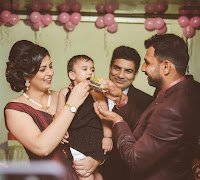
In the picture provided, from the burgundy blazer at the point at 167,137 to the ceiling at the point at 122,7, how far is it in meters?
2.14

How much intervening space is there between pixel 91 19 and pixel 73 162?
8.00 feet

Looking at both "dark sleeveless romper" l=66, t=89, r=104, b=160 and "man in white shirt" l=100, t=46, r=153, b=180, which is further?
"man in white shirt" l=100, t=46, r=153, b=180

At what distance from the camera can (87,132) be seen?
193 centimetres

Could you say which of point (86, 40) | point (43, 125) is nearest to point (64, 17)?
point (86, 40)

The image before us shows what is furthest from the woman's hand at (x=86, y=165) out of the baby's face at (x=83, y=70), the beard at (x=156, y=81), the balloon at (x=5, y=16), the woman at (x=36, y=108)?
the balloon at (x=5, y=16)

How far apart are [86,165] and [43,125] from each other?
0.40 metres

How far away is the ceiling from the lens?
11.2 ft

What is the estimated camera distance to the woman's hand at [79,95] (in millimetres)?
1686

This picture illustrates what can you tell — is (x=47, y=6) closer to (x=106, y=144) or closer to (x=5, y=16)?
→ (x=5, y=16)

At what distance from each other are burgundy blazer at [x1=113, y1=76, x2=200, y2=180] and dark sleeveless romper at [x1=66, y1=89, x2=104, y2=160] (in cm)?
34

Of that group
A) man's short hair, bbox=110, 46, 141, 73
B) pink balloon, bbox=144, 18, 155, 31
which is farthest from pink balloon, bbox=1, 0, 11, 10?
pink balloon, bbox=144, 18, 155, 31

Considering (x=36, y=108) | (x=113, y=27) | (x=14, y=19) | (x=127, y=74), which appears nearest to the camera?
(x=36, y=108)

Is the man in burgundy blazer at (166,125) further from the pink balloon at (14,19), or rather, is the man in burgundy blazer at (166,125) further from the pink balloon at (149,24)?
the pink balloon at (14,19)

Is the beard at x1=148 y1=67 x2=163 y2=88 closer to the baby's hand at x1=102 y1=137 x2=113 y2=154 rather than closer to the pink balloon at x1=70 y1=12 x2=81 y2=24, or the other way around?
the baby's hand at x1=102 y1=137 x2=113 y2=154
